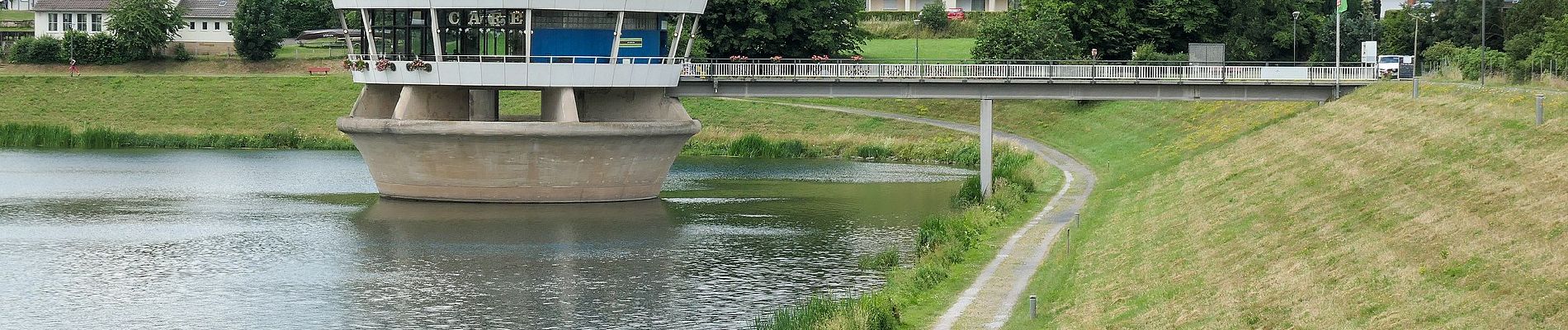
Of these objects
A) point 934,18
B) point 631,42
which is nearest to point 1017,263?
point 631,42

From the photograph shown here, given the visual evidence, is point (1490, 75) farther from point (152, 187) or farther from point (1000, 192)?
point (152, 187)

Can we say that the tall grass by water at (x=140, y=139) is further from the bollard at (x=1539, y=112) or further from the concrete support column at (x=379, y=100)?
the bollard at (x=1539, y=112)

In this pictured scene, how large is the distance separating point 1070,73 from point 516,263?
22.8m

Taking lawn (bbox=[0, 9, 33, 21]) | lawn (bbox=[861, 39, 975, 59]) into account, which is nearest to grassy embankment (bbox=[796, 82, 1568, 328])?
lawn (bbox=[861, 39, 975, 59])

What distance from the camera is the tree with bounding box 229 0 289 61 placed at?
112m

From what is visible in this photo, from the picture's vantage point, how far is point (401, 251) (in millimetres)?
44781

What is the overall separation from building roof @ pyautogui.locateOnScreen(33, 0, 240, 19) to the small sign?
7316 centimetres

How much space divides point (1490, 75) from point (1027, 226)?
2024cm

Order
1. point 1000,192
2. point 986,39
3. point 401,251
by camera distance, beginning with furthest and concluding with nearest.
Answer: point 986,39
point 1000,192
point 401,251

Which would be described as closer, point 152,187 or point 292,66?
point 152,187

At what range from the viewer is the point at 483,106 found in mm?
62750

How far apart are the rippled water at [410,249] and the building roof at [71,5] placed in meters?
60.5

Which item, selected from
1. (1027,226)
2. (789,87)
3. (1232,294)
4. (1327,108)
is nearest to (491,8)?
(789,87)

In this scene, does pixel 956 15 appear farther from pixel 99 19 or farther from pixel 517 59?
pixel 517 59
